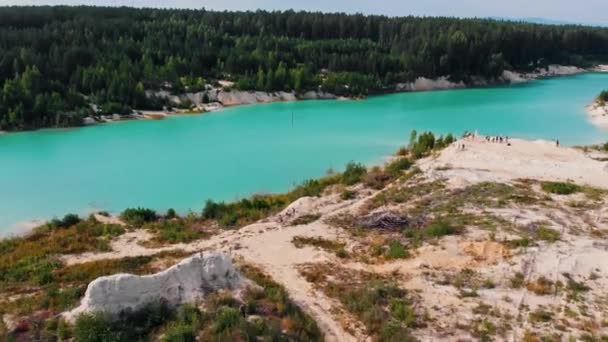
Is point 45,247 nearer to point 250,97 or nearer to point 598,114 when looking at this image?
point 250,97

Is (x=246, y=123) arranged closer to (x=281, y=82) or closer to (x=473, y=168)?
(x=281, y=82)

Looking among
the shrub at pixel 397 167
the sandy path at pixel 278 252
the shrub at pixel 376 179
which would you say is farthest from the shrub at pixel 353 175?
the sandy path at pixel 278 252

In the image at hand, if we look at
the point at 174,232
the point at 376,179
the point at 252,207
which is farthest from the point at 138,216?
the point at 376,179

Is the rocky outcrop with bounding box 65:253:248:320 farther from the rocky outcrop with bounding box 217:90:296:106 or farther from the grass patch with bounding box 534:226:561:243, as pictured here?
the rocky outcrop with bounding box 217:90:296:106

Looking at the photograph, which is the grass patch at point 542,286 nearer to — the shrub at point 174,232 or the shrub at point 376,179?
the shrub at point 174,232

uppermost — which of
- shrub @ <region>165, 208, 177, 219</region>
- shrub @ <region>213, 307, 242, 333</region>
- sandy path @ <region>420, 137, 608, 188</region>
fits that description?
sandy path @ <region>420, 137, 608, 188</region>

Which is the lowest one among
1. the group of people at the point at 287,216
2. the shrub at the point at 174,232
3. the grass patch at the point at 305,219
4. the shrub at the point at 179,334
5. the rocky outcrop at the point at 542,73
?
the shrub at the point at 174,232

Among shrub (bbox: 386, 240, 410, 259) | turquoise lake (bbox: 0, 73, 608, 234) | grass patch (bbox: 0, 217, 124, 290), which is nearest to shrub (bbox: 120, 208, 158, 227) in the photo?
grass patch (bbox: 0, 217, 124, 290)

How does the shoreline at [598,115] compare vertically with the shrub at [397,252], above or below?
above
